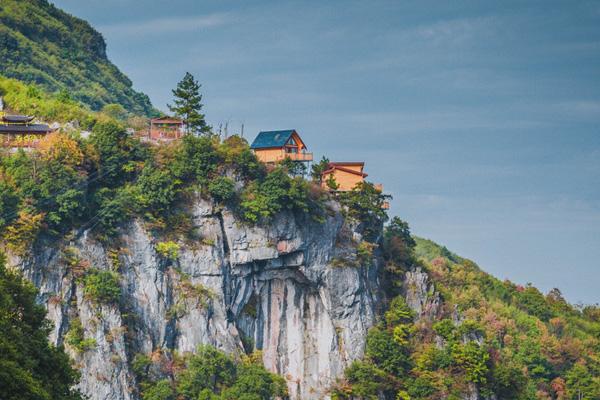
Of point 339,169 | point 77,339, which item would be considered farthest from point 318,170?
point 77,339

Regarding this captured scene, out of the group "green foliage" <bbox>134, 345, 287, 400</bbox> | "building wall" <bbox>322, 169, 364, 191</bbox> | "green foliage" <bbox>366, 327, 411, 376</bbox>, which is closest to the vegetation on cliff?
"green foliage" <bbox>366, 327, 411, 376</bbox>

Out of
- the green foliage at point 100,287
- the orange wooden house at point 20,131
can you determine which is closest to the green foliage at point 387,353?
the green foliage at point 100,287

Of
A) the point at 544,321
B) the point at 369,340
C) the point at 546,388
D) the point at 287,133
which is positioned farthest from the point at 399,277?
the point at 544,321

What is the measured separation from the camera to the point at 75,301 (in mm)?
46156

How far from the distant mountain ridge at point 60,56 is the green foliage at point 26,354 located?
43.4m

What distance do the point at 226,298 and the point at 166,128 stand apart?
10.0 m

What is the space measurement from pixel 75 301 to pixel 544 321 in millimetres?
43831

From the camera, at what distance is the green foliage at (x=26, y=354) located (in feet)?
90.7

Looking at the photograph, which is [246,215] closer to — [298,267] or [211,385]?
[298,267]

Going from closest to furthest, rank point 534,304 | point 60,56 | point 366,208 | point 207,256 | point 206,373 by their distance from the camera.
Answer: point 206,373 → point 207,256 → point 366,208 → point 534,304 → point 60,56

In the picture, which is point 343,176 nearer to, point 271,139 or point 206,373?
point 271,139

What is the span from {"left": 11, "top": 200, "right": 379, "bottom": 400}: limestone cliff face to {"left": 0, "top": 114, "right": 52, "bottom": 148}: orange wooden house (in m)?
5.49

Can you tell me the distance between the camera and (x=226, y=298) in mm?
52188

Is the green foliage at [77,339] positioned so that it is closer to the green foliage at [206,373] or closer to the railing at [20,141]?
the green foliage at [206,373]
